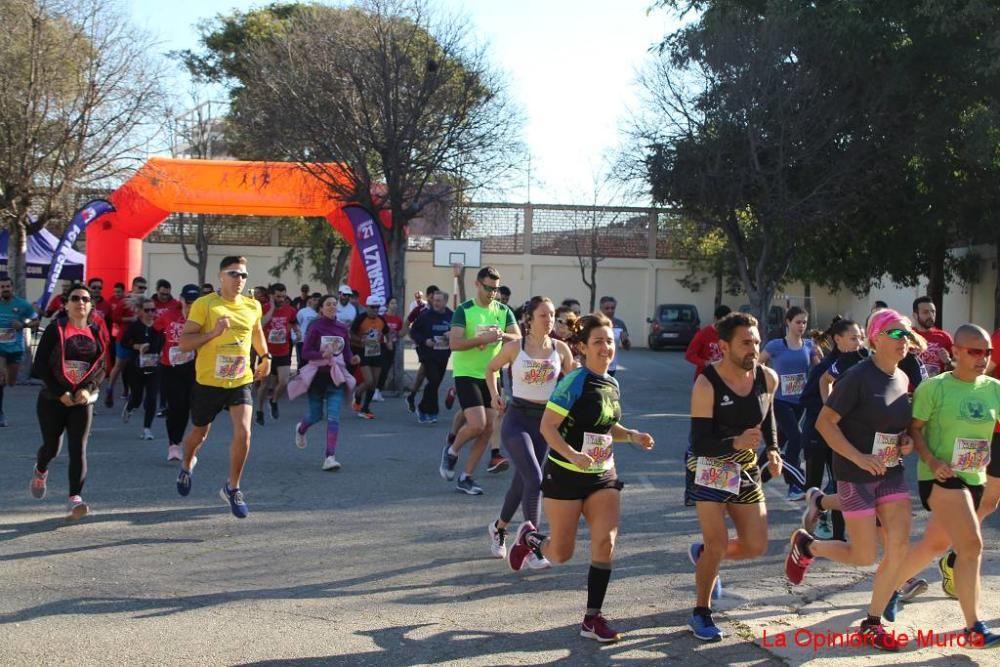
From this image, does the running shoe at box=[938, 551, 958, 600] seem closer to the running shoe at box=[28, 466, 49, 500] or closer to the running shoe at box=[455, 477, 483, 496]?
the running shoe at box=[455, 477, 483, 496]

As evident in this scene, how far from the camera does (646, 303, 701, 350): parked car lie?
40.5 metres

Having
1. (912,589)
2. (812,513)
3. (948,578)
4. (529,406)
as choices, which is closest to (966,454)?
(948,578)

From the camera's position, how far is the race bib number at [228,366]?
28.3 feet

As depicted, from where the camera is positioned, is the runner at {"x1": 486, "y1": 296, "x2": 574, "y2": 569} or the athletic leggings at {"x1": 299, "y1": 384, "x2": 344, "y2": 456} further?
the athletic leggings at {"x1": 299, "y1": 384, "x2": 344, "y2": 456}

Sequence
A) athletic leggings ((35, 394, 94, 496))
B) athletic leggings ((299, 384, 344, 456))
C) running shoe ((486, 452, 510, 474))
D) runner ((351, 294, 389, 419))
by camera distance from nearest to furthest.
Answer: athletic leggings ((35, 394, 94, 496)), running shoe ((486, 452, 510, 474)), athletic leggings ((299, 384, 344, 456)), runner ((351, 294, 389, 419))

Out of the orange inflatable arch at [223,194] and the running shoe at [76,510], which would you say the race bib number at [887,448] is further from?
the orange inflatable arch at [223,194]

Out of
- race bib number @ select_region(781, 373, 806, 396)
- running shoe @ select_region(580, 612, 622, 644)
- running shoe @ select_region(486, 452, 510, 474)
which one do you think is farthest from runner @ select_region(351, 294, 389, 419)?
running shoe @ select_region(580, 612, 622, 644)

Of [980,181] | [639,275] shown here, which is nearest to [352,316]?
[980,181]

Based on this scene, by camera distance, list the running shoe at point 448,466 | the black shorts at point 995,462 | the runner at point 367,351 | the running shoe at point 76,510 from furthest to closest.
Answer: the runner at point 367,351, the running shoe at point 448,466, the running shoe at point 76,510, the black shorts at point 995,462

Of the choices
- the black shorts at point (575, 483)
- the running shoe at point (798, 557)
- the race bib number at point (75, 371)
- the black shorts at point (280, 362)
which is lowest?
the running shoe at point (798, 557)

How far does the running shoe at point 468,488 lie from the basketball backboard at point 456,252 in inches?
550

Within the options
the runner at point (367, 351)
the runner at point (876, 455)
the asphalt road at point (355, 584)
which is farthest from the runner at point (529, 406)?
the runner at point (367, 351)

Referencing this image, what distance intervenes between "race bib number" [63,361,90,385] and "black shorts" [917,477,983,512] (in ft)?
19.7

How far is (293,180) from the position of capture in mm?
23562
